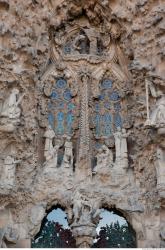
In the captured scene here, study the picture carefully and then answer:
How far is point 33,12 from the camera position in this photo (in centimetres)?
828

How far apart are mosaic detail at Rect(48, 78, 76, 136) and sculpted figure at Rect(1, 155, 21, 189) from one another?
1.40 meters

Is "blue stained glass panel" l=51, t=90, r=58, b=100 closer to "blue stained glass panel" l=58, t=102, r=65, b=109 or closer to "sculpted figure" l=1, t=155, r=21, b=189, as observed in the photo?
"blue stained glass panel" l=58, t=102, r=65, b=109

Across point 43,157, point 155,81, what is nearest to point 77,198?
point 43,157

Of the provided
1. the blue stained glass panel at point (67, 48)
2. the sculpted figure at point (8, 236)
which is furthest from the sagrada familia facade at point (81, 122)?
the blue stained glass panel at point (67, 48)

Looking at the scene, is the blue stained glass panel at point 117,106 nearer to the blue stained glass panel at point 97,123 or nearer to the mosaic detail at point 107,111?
the mosaic detail at point 107,111

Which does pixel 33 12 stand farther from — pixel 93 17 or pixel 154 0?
pixel 154 0

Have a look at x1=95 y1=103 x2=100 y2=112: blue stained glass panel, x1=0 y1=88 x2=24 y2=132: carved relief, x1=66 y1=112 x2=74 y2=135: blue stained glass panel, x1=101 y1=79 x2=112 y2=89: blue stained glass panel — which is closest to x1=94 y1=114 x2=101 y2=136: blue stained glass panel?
x1=95 y1=103 x2=100 y2=112: blue stained glass panel

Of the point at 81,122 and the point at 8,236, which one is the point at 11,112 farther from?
the point at 8,236

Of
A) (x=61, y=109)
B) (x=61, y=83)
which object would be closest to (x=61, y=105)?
(x=61, y=109)

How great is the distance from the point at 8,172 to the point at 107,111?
2.67m

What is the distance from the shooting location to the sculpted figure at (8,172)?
23.2 ft

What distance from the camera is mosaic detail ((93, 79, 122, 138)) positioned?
8461 mm

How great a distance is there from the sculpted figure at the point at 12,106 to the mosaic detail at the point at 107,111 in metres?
1.80

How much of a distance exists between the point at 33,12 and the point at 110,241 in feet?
16.1
